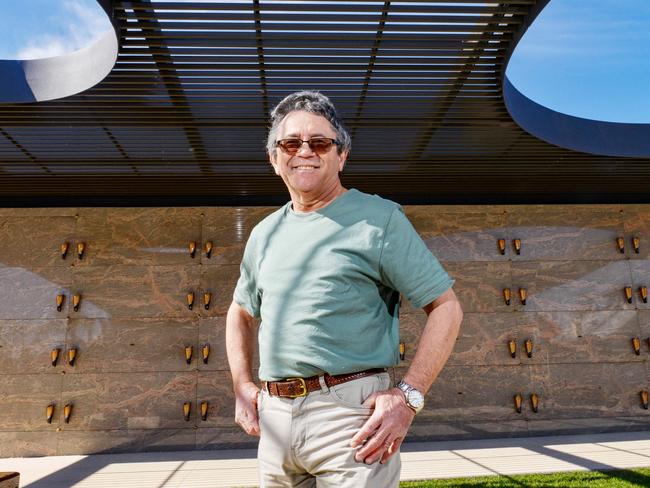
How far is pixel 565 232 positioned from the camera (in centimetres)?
928

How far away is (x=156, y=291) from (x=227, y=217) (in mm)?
1692

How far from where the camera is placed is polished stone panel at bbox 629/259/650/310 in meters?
9.01

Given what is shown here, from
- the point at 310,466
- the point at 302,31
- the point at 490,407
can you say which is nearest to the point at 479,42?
the point at 302,31

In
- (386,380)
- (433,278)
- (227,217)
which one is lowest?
(386,380)

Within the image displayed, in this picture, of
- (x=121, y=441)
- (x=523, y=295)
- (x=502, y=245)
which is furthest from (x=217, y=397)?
(x=502, y=245)

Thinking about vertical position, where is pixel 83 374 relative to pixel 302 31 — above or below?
below

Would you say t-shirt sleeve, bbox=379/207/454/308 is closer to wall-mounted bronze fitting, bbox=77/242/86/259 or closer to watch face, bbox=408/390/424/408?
watch face, bbox=408/390/424/408

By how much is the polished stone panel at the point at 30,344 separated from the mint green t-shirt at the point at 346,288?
7969mm

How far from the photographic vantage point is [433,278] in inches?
54.3

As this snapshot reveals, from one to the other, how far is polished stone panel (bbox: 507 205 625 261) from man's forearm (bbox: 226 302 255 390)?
26.6 feet

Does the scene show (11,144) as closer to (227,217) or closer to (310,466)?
(227,217)

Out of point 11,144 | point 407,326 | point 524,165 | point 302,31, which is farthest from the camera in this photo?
point 407,326

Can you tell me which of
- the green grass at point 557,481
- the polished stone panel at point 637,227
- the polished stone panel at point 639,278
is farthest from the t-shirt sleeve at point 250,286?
the polished stone panel at point 637,227

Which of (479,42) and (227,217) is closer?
(479,42)
